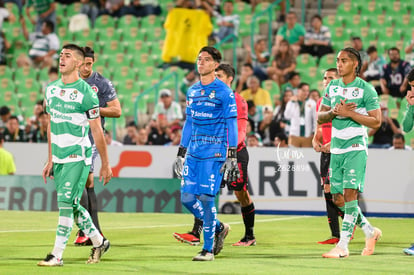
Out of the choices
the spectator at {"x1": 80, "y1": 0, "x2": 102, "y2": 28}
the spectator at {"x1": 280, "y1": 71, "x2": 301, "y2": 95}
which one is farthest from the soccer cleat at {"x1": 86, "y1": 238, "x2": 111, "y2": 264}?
the spectator at {"x1": 80, "y1": 0, "x2": 102, "y2": 28}

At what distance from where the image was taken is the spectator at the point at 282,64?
21891 mm

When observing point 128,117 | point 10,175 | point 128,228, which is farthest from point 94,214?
point 128,117

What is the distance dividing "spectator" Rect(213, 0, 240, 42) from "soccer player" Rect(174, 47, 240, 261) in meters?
14.4

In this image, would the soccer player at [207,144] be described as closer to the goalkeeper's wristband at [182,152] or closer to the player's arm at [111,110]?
the goalkeeper's wristband at [182,152]

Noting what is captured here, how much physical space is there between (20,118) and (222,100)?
14011 mm

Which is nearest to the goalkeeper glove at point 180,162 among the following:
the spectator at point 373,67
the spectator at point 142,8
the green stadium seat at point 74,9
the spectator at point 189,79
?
the spectator at point 373,67

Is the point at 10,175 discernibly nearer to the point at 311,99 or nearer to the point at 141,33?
the point at 311,99

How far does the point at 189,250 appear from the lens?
10672mm

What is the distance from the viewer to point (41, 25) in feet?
84.5

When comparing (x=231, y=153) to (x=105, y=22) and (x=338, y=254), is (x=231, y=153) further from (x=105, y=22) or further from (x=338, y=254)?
(x=105, y=22)

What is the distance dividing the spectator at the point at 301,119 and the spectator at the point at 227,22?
516 centimetres

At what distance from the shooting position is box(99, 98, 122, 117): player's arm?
10703 millimetres

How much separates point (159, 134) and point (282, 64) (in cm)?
409

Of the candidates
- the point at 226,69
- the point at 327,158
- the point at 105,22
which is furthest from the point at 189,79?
the point at 226,69
